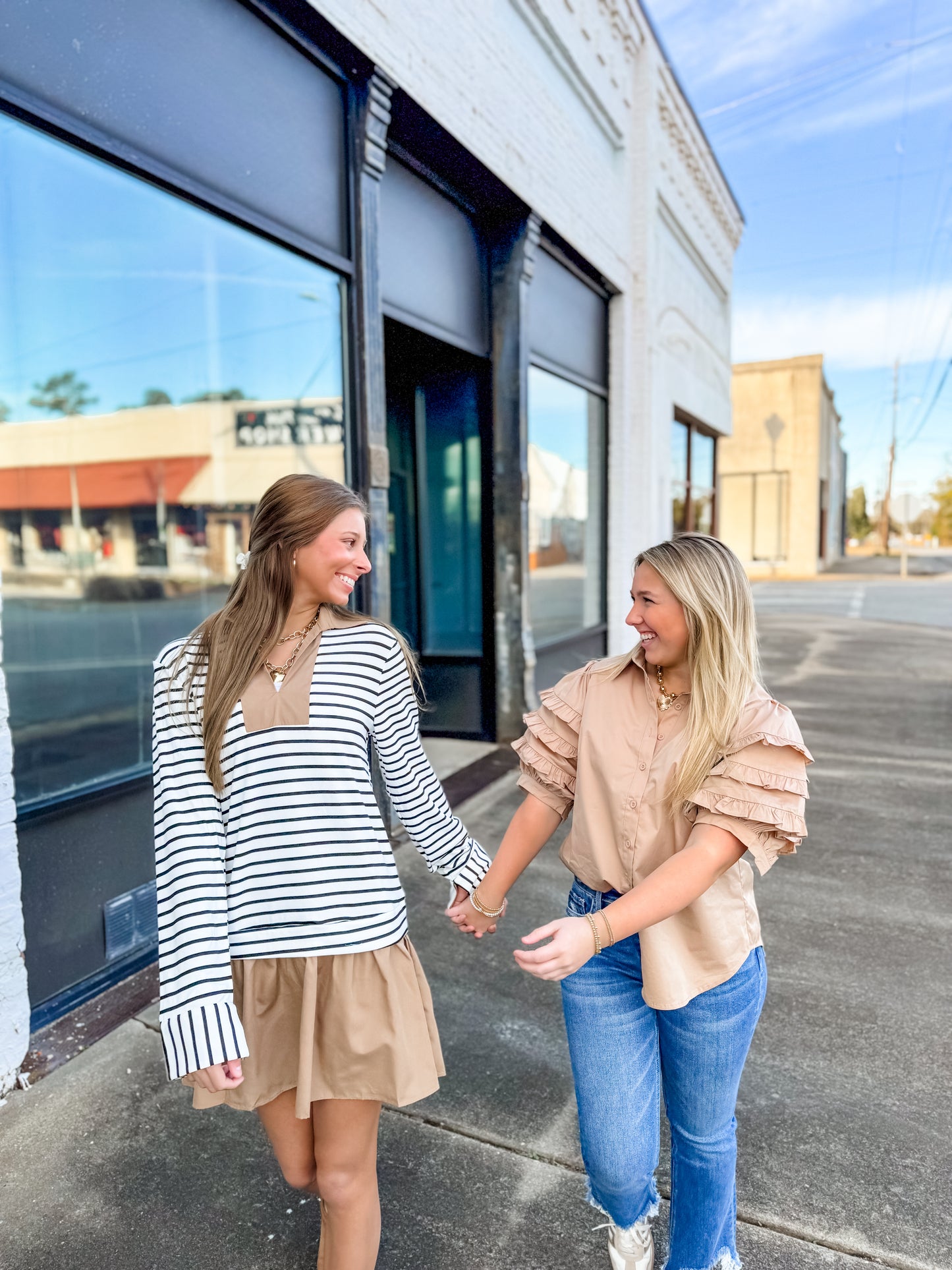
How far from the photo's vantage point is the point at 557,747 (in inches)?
80.6

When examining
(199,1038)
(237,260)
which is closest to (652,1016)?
(199,1038)

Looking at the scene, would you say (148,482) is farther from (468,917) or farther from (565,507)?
(565,507)

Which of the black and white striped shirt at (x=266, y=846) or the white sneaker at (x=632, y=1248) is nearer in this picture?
the black and white striped shirt at (x=266, y=846)

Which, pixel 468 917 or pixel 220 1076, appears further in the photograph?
pixel 468 917

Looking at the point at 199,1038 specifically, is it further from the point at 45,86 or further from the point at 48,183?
the point at 48,183

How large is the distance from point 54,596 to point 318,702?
287 cm

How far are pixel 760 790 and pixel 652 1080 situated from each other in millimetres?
722

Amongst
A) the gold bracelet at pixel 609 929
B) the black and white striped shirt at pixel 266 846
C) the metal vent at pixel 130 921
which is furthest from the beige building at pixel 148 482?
the gold bracelet at pixel 609 929

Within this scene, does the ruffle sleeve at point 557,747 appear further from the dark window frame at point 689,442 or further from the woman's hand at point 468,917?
the dark window frame at point 689,442

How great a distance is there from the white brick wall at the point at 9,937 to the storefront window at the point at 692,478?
33.2 feet

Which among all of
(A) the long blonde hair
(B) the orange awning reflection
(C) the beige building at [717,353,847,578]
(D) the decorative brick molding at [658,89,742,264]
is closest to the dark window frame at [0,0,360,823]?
(B) the orange awning reflection

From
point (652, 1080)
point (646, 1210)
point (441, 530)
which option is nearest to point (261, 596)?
point (652, 1080)

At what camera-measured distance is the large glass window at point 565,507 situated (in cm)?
782

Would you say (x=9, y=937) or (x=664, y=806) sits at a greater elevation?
(x=664, y=806)
